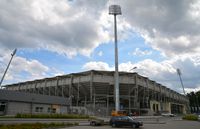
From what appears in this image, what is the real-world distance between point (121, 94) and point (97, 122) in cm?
5630

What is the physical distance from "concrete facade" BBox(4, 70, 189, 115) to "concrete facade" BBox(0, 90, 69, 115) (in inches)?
446

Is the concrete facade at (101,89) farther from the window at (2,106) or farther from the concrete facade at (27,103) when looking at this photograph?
the window at (2,106)

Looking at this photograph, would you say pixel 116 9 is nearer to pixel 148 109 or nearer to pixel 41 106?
pixel 41 106

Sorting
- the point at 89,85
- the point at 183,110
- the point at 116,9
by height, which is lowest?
the point at 183,110

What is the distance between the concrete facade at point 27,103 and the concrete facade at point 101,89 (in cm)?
1133

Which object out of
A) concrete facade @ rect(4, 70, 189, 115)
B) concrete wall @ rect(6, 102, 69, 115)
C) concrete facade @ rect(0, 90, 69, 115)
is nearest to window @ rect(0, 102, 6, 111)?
concrete facade @ rect(0, 90, 69, 115)

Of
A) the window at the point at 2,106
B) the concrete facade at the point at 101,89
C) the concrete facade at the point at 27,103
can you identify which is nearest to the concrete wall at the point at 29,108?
the concrete facade at the point at 27,103

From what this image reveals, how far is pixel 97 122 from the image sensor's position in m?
33.7

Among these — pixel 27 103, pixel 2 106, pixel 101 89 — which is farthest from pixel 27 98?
pixel 101 89

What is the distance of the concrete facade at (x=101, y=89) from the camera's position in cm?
7812

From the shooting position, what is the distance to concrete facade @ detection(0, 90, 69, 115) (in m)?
50.6

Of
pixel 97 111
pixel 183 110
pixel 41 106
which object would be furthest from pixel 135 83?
pixel 183 110

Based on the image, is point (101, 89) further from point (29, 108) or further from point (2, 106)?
point (2, 106)

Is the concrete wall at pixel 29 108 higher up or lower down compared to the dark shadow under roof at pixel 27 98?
lower down
